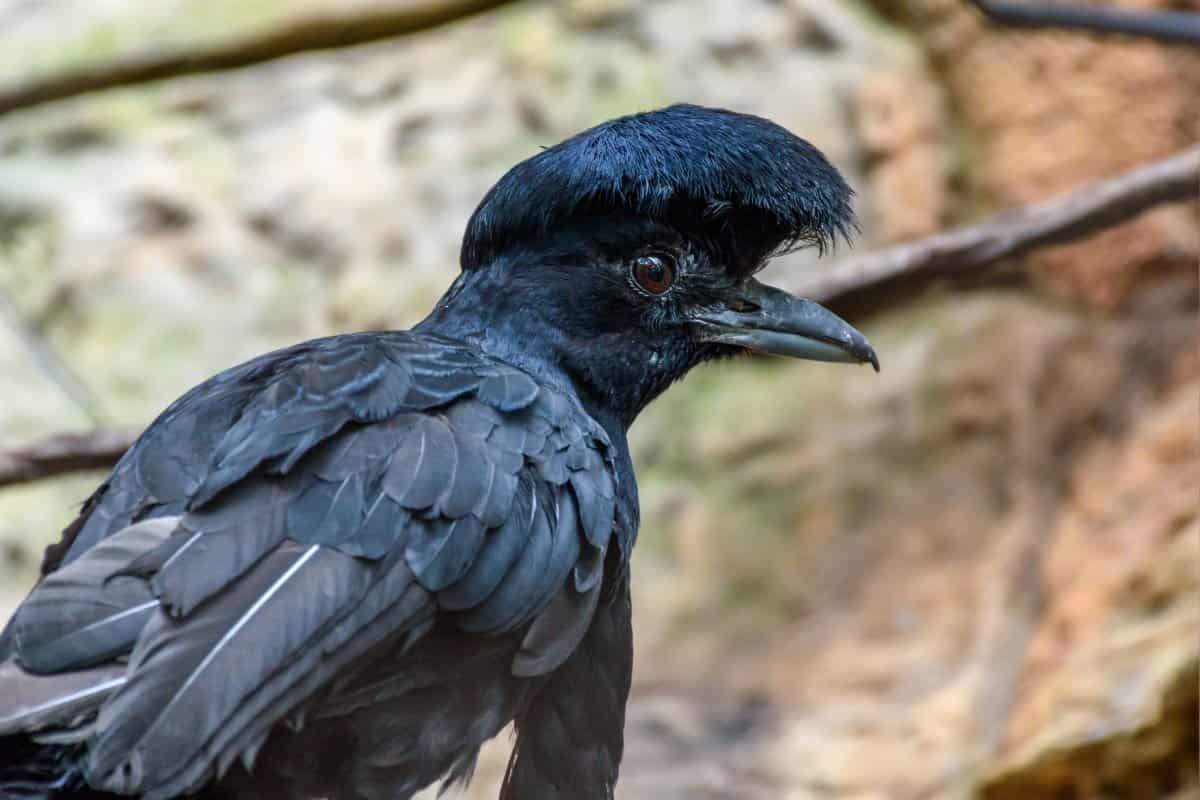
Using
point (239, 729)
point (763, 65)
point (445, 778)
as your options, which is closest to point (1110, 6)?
point (763, 65)

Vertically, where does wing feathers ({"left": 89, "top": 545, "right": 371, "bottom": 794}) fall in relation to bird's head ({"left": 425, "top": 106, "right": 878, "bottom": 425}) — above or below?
below

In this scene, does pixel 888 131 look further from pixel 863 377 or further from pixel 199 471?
pixel 199 471

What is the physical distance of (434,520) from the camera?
2.50m

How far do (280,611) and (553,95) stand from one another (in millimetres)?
3915

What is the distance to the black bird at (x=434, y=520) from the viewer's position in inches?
88.1

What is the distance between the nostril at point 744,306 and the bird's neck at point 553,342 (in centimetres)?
20

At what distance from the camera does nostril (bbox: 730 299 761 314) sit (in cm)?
313

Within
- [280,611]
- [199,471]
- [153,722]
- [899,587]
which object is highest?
[899,587]

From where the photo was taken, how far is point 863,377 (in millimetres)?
5695

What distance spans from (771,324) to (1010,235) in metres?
1.37

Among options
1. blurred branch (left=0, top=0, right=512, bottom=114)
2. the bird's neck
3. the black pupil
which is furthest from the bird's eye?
blurred branch (left=0, top=0, right=512, bottom=114)

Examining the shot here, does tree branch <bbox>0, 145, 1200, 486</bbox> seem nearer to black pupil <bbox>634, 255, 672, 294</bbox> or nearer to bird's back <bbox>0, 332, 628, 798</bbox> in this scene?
black pupil <bbox>634, 255, 672, 294</bbox>

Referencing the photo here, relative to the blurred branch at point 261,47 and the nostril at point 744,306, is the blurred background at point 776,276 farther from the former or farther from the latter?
the nostril at point 744,306

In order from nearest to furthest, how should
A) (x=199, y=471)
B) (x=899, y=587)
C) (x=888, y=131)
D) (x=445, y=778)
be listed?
1. (x=199, y=471)
2. (x=445, y=778)
3. (x=899, y=587)
4. (x=888, y=131)
